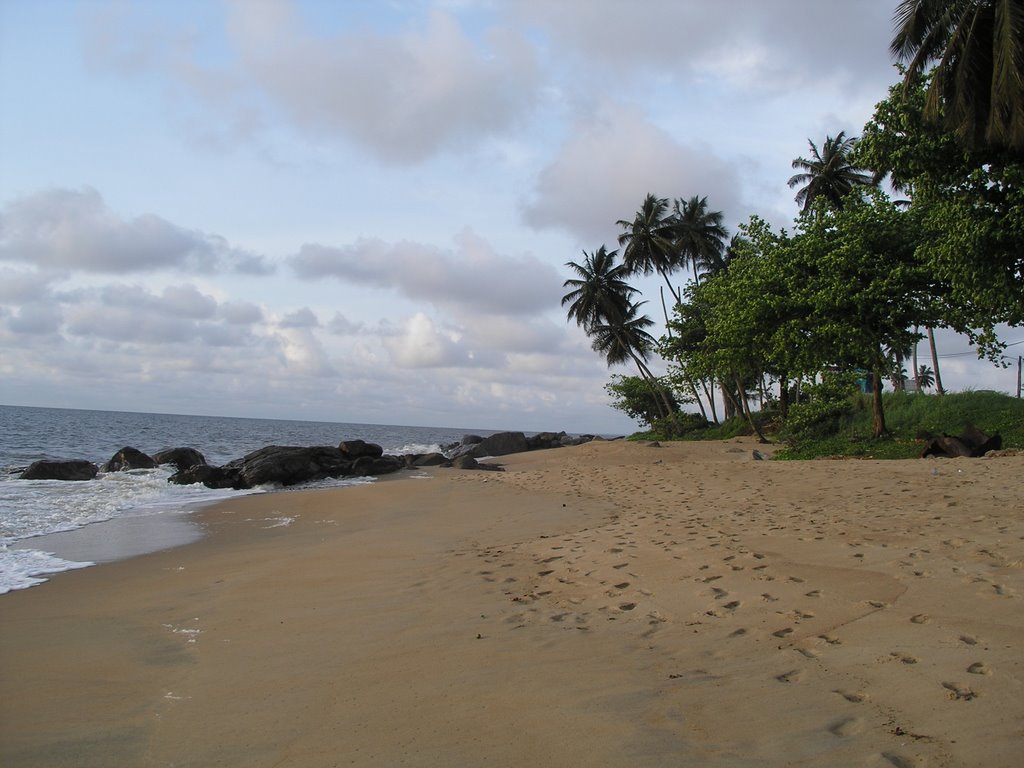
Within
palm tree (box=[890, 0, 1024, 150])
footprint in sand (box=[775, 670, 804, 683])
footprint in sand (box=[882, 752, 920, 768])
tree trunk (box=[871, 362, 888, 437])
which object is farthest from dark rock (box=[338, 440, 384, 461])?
footprint in sand (box=[882, 752, 920, 768])

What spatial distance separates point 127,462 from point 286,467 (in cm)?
785

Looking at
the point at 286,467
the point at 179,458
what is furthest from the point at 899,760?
the point at 179,458

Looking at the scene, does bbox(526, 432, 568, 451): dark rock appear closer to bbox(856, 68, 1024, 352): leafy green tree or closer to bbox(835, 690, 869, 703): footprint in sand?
bbox(856, 68, 1024, 352): leafy green tree

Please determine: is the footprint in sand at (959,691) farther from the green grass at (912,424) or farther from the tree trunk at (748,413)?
the tree trunk at (748,413)

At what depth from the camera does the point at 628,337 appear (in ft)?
139

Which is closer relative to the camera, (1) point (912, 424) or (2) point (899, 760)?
(2) point (899, 760)

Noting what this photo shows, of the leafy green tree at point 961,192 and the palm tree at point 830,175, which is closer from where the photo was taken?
the leafy green tree at point 961,192

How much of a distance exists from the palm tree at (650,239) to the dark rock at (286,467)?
24612mm

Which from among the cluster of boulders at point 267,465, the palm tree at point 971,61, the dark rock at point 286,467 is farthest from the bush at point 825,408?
the dark rock at point 286,467

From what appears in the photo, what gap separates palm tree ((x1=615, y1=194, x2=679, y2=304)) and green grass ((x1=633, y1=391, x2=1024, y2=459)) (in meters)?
18.2

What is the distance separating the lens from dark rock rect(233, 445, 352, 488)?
19984 mm

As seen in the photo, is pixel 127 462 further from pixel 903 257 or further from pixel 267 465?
pixel 903 257

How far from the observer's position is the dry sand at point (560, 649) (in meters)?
3.04

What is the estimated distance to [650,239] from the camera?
40.1m
